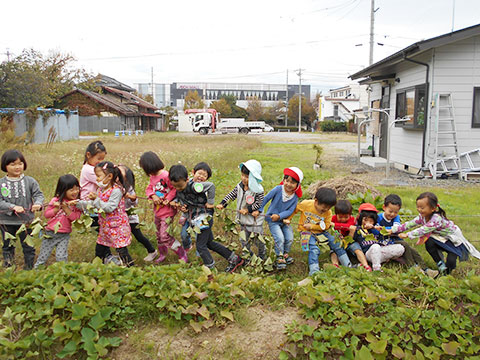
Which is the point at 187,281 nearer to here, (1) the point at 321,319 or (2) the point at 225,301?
(2) the point at 225,301

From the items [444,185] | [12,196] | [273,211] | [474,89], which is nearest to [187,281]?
[273,211]

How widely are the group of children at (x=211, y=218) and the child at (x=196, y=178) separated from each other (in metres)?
0.01

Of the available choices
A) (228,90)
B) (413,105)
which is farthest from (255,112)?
(413,105)

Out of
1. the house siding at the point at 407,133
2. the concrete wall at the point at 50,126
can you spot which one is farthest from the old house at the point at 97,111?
the house siding at the point at 407,133

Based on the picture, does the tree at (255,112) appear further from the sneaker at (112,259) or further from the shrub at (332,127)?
the sneaker at (112,259)

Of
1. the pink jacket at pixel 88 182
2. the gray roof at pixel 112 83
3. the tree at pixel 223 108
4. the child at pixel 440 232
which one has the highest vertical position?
the gray roof at pixel 112 83

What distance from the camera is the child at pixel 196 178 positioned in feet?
14.8

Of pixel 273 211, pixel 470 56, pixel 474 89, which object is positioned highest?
pixel 470 56

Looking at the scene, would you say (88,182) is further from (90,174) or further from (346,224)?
(346,224)

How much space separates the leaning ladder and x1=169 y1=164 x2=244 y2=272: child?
761 centimetres

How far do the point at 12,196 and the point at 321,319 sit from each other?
342 centimetres

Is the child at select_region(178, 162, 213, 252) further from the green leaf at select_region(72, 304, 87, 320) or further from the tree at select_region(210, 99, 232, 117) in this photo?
the tree at select_region(210, 99, 232, 117)

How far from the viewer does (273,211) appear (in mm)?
4738

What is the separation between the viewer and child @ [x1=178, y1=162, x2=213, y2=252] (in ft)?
14.8
